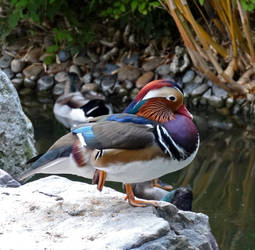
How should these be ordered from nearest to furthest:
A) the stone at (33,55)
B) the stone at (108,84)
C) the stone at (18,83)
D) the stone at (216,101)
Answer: the stone at (216,101), the stone at (108,84), the stone at (18,83), the stone at (33,55)

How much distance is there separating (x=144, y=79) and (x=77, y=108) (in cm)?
138

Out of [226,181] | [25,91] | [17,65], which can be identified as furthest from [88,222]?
[17,65]

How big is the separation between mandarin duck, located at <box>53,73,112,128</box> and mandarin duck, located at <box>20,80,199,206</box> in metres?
3.48

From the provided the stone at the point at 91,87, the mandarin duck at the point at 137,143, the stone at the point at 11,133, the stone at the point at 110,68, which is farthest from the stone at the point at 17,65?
the mandarin duck at the point at 137,143

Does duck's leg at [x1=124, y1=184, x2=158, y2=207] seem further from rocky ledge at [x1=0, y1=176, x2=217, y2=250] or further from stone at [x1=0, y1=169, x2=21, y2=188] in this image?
stone at [x1=0, y1=169, x2=21, y2=188]

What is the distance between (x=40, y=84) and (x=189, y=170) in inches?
129

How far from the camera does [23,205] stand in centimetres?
285

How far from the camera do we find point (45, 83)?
25.9ft

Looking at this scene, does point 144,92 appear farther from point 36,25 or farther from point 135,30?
point 36,25

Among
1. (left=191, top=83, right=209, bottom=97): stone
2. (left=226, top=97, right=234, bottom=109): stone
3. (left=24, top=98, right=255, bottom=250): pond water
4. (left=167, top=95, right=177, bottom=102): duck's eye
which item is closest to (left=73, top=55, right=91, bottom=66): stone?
(left=24, top=98, right=255, bottom=250): pond water

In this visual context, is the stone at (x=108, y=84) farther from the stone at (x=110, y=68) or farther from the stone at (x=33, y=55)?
the stone at (x=33, y=55)

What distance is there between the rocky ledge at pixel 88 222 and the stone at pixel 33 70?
16.8 ft

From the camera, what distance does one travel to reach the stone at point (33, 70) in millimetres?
8070

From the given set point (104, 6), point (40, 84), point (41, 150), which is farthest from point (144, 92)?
point (104, 6)
